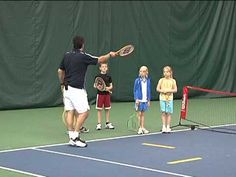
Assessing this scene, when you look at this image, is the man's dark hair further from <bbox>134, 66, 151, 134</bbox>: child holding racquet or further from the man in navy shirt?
<bbox>134, 66, 151, 134</bbox>: child holding racquet

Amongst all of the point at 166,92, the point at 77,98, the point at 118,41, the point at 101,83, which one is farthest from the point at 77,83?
the point at 118,41

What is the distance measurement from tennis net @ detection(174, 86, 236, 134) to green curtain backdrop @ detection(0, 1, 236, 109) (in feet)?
2.25

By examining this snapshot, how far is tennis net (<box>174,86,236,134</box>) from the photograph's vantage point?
1122 centimetres

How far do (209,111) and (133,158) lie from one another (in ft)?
22.4

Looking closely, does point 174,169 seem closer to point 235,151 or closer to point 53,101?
point 235,151

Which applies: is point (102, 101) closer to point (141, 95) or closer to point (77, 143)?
point (141, 95)

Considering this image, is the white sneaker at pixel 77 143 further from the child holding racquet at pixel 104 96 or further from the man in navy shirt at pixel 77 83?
the child holding racquet at pixel 104 96

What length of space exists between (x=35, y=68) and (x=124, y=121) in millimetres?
3569

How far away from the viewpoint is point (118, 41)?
16.0 meters

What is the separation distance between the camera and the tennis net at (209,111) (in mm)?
11219

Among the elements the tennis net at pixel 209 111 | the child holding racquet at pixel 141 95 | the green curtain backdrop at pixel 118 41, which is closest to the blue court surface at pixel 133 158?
the child holding racquet at pixel 141 95

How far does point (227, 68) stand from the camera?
18.2 meters

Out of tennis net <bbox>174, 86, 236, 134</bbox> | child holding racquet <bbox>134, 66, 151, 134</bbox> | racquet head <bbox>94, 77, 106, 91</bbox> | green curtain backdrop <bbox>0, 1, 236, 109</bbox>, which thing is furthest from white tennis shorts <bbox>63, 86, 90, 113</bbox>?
green curtain backdrop <bbox>0, 1, 236, 109</bbox>

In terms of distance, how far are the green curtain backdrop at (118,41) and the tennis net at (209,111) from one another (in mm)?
686
